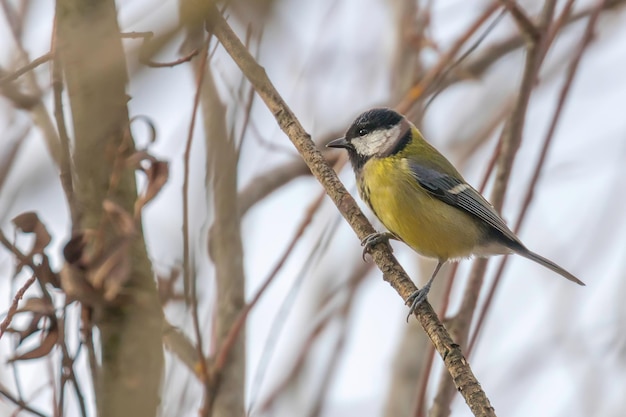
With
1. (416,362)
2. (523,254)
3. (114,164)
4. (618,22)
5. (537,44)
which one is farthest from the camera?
(618,22)

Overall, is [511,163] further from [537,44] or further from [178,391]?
[178,391]

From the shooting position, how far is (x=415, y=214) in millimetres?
3203

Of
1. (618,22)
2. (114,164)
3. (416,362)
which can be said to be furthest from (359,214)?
(618,22)

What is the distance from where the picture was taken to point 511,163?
2643 millimetres

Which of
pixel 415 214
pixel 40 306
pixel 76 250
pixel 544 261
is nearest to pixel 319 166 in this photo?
pixel 76 250

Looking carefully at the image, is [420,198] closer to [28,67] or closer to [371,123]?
[371,123]

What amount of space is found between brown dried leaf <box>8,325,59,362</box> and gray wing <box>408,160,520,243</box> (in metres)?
1.87

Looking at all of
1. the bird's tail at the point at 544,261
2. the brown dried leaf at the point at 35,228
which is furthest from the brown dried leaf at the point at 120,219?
the bird's tail at the point at 544,261

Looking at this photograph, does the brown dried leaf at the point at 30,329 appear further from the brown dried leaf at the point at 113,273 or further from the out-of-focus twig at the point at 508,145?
the out-of-focus twig at the point at 508,145

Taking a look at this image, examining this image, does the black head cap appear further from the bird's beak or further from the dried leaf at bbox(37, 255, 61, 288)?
the dried leaf at bbox(37, 255, 61, 288)

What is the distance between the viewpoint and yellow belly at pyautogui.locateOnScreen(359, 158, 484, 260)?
10.4 feet

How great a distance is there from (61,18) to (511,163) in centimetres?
157

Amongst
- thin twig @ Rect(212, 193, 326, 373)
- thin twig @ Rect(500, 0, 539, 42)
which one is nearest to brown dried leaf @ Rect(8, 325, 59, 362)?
thin twig @ Rect(212, 193, 326, 373)

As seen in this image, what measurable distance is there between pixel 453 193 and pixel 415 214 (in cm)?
29
